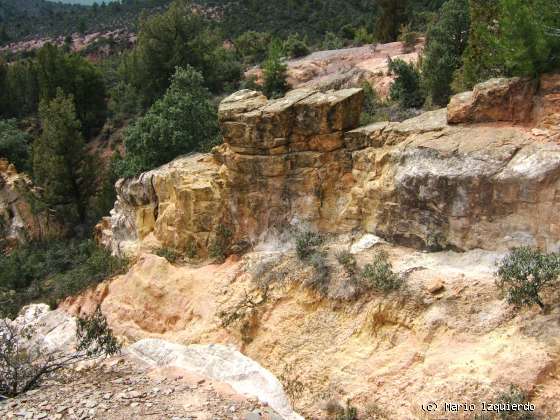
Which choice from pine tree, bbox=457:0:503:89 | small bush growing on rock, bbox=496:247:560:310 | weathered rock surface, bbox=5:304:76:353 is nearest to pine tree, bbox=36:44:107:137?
weathered rock surface, bbox=5:304:76:353

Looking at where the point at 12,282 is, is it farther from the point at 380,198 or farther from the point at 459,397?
the point at 459,397

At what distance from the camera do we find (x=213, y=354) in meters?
12.3

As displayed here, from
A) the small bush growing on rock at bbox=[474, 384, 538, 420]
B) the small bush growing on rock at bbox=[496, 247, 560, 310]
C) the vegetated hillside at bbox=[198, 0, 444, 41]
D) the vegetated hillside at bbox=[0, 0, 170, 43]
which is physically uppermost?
the vegetated hillside at bbox=[0, 0, 170, 43]

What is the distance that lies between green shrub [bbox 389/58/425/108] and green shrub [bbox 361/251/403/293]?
9430 mm

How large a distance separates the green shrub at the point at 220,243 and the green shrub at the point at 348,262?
13.7 feet

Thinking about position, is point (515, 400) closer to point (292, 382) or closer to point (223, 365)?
point (292, 382)

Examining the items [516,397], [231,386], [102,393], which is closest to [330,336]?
[231,386]

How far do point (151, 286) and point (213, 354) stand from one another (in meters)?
4.00

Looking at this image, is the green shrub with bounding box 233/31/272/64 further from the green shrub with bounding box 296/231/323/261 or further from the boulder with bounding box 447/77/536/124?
the boulder with bounding box 447/77/536/124

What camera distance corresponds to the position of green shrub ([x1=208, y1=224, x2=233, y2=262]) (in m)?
15.3

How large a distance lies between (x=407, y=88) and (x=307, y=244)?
31.3 ft

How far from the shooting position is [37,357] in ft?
42.1

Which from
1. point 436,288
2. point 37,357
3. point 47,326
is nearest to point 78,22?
point 47,326

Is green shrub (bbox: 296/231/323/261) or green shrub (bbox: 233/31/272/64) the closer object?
green shrub (bbox: 296/231/323/261)
